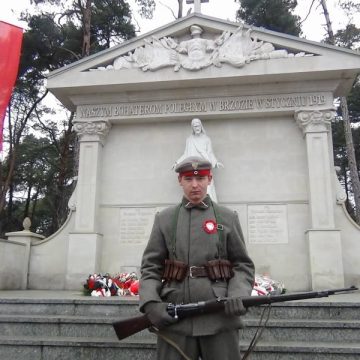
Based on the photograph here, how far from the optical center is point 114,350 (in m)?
5.25

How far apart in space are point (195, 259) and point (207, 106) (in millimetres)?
8221

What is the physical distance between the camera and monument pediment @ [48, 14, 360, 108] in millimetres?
10242

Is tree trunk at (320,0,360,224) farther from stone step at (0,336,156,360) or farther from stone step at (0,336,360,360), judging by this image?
stone step at (0,336,156,360)

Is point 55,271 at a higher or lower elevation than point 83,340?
higher

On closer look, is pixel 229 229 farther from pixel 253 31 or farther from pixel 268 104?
pixel 253 31

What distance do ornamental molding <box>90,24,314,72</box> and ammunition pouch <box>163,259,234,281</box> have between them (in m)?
8.20

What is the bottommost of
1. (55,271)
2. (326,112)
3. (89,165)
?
(55,271)

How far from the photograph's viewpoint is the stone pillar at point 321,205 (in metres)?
9.31

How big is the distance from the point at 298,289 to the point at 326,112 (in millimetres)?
4298

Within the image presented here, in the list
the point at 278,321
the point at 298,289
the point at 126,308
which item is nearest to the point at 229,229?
the point at 278,321

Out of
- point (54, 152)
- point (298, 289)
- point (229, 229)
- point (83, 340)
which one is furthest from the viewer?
point (54, 152)

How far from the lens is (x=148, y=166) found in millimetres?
11039

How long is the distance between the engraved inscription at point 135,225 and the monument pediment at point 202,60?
10.6 feet

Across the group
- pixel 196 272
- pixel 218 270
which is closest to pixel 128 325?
pixel 196 272
